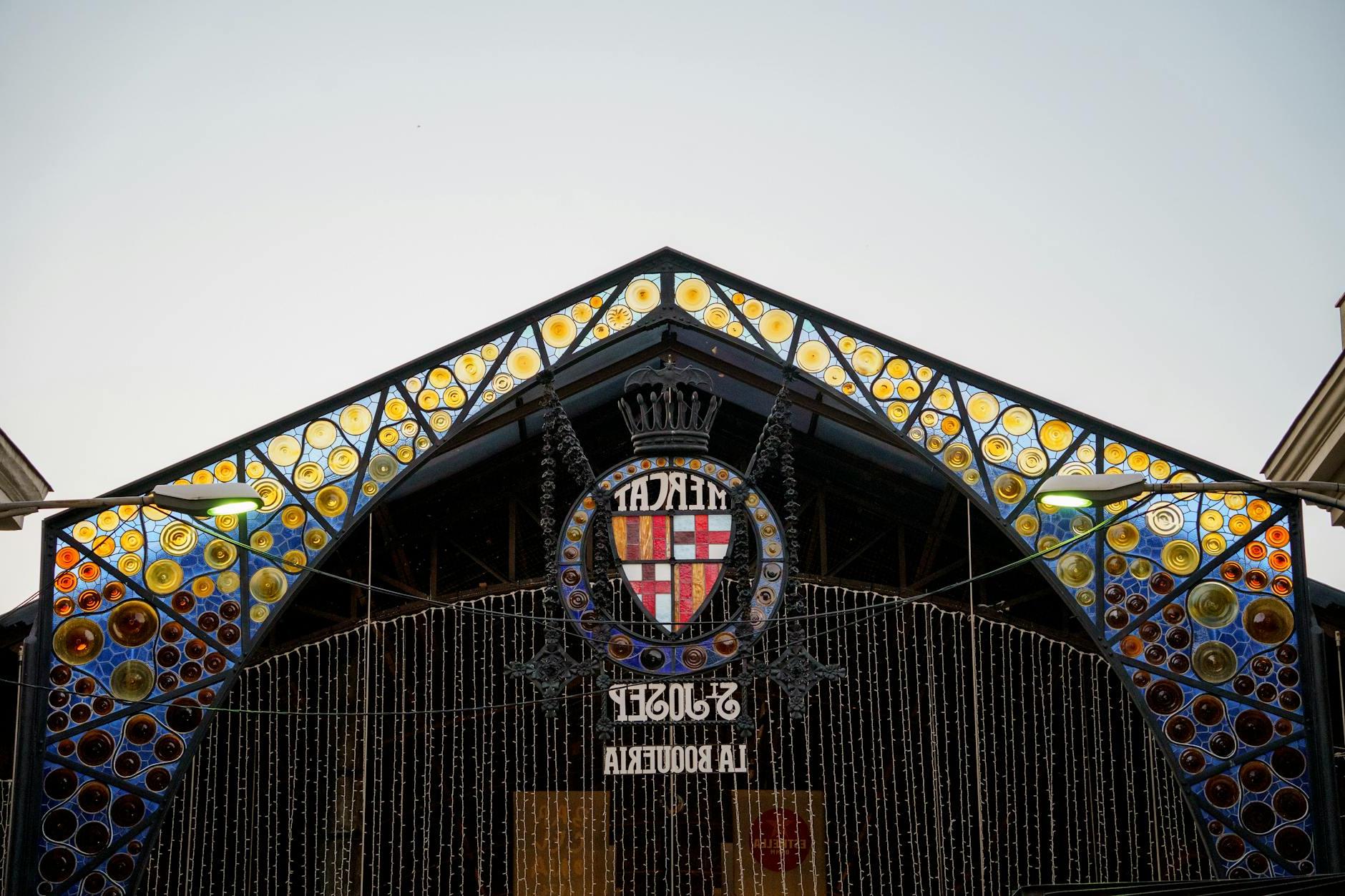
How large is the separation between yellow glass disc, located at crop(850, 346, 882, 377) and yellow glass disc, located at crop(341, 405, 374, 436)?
376 centimetres

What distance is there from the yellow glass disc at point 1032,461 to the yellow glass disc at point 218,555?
594 centimetres

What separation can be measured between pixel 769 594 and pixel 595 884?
17.1ft

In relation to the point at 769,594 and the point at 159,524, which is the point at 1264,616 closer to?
the point at 769,594

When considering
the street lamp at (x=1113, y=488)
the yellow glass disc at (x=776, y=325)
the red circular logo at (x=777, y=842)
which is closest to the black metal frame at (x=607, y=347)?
the yellow glass disc at (x=776, y=325)

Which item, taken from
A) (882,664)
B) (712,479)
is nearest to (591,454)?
(882,664)

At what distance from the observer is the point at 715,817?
19.4 m

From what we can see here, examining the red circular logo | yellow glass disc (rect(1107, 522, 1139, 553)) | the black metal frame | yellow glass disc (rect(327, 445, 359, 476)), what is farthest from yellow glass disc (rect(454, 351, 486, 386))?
the red circular logo

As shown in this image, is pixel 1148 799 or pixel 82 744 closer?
pixel 82 744

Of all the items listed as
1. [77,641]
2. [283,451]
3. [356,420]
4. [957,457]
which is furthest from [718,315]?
[77,641]

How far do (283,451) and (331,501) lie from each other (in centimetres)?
54

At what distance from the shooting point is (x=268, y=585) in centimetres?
1383

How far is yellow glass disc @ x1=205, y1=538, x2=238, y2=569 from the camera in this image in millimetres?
13797

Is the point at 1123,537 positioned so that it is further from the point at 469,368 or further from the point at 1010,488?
the point at 469,368

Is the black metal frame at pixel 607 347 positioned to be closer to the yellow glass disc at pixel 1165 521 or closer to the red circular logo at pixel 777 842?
the yellow glass disc at pixel 1165 521
